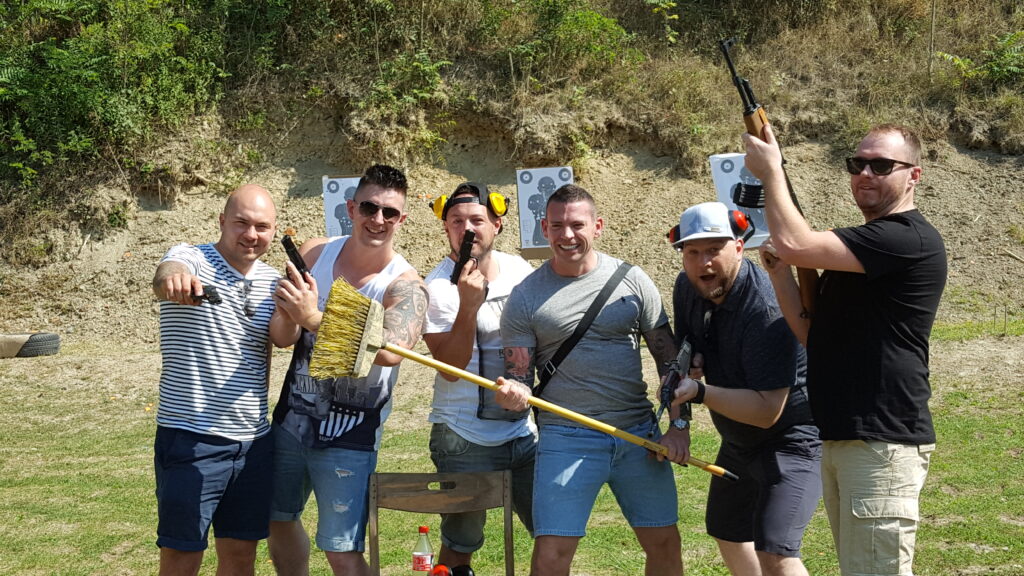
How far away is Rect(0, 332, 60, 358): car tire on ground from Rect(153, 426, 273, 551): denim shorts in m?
10.3

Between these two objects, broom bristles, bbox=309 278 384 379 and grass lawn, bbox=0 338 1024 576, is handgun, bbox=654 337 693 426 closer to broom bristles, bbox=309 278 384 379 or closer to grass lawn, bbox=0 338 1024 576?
broom bristles, bbox=309 278 384 379

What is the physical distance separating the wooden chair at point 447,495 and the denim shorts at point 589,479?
0.21 m

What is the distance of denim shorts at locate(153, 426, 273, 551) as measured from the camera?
3641 millimetres

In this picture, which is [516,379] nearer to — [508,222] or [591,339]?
[591,339]

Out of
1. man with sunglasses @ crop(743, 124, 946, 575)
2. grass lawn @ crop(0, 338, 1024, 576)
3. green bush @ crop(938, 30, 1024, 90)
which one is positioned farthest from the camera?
green bush @ crop(938, 30, 1024, 90)

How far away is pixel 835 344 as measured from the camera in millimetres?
3209

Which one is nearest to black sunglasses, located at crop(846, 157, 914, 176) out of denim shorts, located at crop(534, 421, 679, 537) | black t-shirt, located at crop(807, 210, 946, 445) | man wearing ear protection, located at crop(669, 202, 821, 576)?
black t-shirt, located at crop(807, 210, 946, 445)

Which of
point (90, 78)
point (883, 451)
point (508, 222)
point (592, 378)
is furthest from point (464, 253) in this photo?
point (90, 78)

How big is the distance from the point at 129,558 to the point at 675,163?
41.8 ft

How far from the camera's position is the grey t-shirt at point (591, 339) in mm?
3822

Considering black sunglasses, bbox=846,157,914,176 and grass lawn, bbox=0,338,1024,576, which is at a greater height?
black sunglasses, bbox=846,157,914,176

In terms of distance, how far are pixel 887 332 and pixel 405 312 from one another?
1884 mm

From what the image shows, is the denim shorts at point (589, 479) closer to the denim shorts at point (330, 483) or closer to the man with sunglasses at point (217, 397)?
the denim shorts at point (330, 483)

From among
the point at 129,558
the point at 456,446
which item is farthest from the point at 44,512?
the point at 456,446
